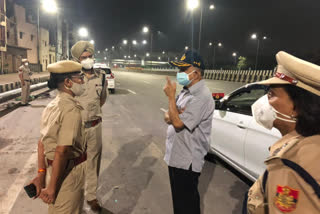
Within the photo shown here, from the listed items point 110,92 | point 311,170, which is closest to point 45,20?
point 110,92

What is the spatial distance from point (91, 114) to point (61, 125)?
1.39m

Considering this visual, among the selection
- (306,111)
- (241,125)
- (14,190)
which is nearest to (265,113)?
(306,111)

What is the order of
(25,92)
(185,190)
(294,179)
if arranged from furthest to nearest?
(25,92)
(185,190)
(294,179)

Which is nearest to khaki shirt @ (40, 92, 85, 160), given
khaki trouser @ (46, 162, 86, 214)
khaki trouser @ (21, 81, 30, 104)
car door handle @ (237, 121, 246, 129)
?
khaki trouser @ (46, 162, 86, 214)

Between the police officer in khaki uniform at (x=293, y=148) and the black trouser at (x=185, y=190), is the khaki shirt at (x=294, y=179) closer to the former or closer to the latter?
the police officer in khaki uniform at (x=293, y=148)

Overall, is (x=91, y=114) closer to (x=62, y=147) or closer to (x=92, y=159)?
(x=92, y=159)

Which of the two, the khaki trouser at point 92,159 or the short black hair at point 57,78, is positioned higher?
the short black hair at point 57,78

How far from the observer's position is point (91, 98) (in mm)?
3186

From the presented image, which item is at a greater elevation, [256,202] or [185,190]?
[256,202]

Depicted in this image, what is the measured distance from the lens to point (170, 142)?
2295 mm

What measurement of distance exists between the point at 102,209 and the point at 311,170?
275 centimetres

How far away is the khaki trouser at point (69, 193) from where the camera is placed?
1.86 meters

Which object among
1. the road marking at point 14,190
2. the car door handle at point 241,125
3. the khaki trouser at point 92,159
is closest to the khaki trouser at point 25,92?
the road marking at point 14,190

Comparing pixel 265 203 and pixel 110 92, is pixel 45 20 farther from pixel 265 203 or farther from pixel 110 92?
pixel 265 203
